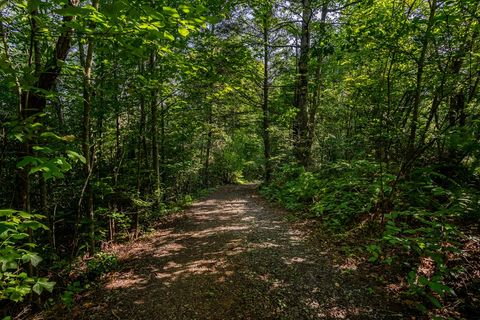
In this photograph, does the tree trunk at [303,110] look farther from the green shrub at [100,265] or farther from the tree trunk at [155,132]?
the green shrub at [100,265]

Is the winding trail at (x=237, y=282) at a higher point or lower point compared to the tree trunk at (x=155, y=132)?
lower

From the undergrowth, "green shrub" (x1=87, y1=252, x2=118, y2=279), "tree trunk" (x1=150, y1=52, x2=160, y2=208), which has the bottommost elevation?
"green shrub" (x1=87, y1=252, x2=118, y2=279)

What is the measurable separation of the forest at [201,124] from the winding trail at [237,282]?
12 cm

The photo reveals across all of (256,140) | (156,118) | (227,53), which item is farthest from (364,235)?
(256,140)

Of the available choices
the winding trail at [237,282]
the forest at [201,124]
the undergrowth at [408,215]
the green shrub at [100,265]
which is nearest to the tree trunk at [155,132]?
the forest at [201,124]

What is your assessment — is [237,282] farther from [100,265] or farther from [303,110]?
[303,110]

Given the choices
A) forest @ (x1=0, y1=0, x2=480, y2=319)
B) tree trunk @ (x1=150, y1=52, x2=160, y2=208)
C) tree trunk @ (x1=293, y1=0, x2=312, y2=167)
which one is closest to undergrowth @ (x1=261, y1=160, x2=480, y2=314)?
forest @ (x1=0, y1=0, x2=480, y2=319)

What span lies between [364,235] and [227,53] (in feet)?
25.4

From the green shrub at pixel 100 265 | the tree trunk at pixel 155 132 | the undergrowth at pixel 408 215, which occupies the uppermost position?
the tree trunk at pixel 155 132

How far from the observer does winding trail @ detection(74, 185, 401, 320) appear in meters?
3.56

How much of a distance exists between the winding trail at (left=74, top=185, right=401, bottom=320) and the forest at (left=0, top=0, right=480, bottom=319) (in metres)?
0.12

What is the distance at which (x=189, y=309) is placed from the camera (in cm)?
370

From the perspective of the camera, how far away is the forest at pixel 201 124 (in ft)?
9.21

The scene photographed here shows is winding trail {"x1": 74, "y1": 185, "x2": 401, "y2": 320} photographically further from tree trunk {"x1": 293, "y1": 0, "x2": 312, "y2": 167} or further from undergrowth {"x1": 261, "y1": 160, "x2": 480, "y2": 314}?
tree trunk {"x1": 293, "y1": 0, "x2": 312, "y2": 167}
